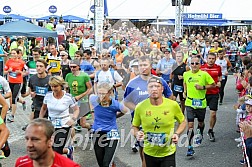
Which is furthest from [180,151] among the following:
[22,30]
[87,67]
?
[22,30]

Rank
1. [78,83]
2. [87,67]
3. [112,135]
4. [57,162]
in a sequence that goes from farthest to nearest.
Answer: [87,67] < [78,83] < [112,135] < [57,162]

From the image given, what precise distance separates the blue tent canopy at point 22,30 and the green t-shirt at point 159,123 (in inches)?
461

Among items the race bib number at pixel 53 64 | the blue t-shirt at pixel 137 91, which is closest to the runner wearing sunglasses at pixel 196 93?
the blue t-shirt at pixel 137 91

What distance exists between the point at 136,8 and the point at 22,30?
9.83 metres

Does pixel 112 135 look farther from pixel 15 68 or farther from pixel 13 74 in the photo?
pixel 15 68

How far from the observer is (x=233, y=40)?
2481cm

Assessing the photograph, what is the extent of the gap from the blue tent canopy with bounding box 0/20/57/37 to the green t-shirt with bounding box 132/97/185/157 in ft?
38.4

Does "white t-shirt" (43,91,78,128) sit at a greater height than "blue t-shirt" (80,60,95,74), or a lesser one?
lesser

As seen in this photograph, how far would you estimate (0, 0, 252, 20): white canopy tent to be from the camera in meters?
22.2

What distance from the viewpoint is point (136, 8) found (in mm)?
25250

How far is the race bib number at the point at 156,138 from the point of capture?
5375 millimetres

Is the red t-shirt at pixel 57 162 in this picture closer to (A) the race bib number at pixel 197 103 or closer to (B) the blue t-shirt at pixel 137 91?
(B) the blue t-shirt at pixel 137 91

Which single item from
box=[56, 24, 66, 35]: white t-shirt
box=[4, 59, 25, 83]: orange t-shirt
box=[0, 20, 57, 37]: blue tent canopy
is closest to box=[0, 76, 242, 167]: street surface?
box=[4, 59, 25, 83]: orange t-shirt

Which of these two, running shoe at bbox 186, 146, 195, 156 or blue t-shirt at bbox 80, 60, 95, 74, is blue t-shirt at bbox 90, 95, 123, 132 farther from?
blue t-shirt at bbox 80, 60, 95, 74
